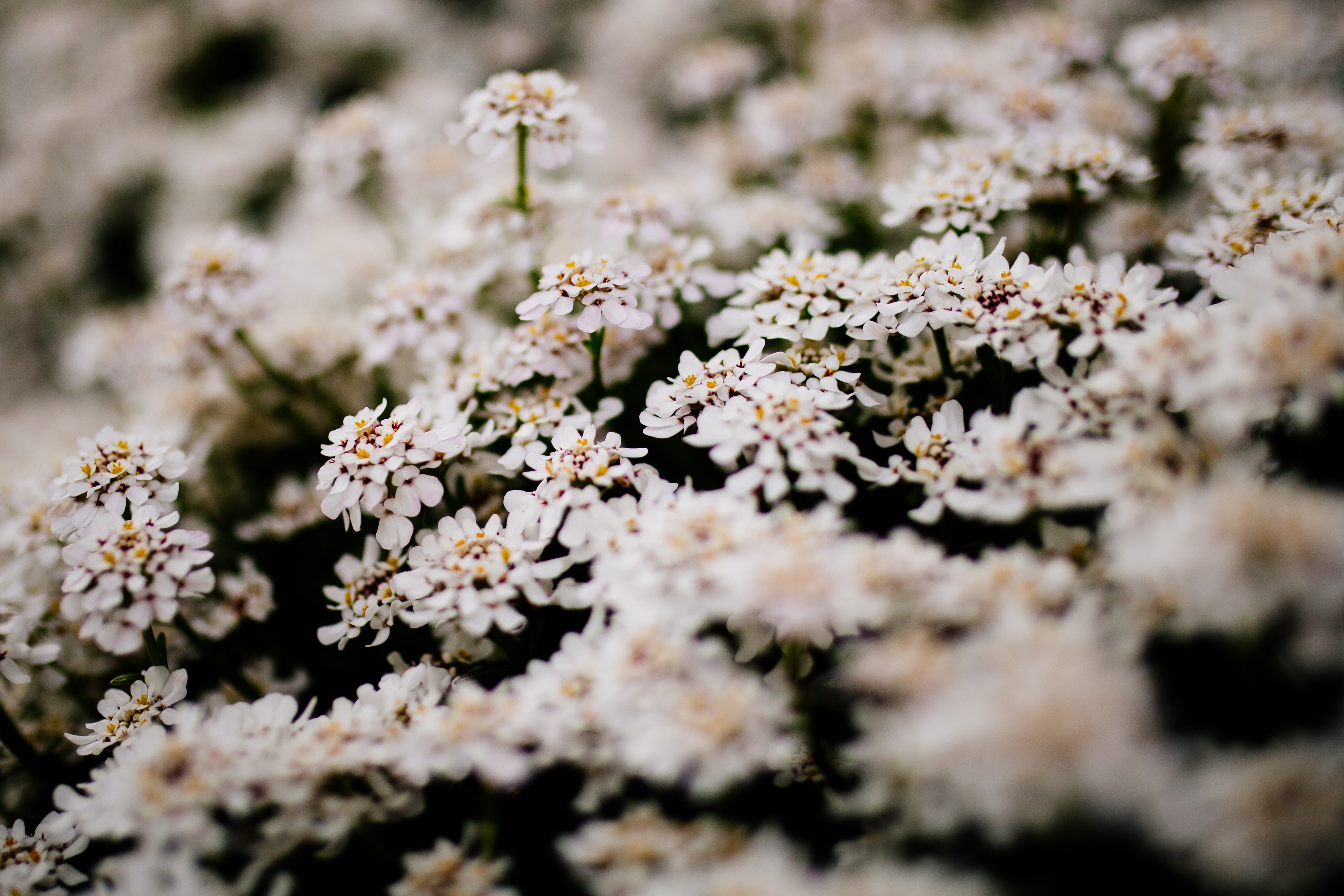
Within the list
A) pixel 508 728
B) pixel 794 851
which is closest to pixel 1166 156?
pixel 794 851

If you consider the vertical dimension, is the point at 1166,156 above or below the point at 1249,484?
above

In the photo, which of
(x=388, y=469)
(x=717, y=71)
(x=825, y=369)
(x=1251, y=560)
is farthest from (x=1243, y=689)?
(x=717, y=71)

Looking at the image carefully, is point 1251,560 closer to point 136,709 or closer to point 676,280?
point 676,280

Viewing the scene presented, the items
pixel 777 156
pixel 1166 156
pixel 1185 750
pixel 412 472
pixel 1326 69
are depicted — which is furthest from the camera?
pixel 777 156

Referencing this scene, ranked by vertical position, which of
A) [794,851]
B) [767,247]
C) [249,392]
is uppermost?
[767,247]

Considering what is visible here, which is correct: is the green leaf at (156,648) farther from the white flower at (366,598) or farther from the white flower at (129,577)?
the white flower at (366,598)

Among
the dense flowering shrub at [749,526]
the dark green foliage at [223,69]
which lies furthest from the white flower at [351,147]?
the dark green foliage at [223,69]

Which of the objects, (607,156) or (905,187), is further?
(607,156)

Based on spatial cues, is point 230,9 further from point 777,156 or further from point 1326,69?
point 1326,69

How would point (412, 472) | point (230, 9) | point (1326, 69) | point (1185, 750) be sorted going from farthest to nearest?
point (230, 9)
point (1326, 69)
point (412, 472)
point (1185, 750)
